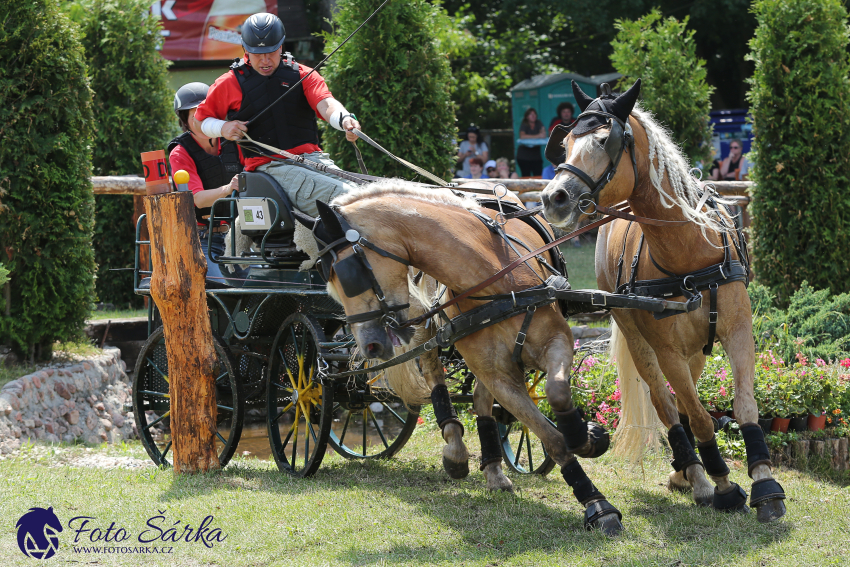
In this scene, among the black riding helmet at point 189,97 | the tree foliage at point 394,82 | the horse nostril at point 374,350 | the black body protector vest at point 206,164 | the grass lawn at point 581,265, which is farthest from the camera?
the grass lawn at point 581,265

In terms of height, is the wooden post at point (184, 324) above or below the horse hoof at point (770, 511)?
above

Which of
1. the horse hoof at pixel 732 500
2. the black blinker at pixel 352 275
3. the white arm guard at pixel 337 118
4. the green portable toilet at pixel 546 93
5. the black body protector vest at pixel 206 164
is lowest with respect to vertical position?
the horse hoof at pixel 732 500

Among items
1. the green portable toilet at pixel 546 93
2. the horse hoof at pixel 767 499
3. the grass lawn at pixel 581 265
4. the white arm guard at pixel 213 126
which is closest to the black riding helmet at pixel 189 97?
the white arm guard at pixel 213 126

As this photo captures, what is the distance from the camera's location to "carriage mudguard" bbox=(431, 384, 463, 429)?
4426 millimetres

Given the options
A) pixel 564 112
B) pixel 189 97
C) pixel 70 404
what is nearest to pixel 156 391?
pixel 70 404

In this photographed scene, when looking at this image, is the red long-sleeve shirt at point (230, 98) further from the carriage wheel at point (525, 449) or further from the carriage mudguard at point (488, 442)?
the carriage wheel at point (525, 449)

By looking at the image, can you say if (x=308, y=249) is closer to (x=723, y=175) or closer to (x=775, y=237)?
(x=775, y=237)

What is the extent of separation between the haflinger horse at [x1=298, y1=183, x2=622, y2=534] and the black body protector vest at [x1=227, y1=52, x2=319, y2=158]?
132cm

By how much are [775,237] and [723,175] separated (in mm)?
5986

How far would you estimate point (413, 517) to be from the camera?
4094 mm

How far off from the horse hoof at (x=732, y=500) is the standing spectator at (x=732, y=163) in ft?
32.4

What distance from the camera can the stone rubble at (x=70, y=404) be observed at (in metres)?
5.93

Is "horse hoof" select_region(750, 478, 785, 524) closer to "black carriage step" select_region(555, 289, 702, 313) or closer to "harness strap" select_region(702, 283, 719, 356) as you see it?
"harness strap" select_region(702, 283, 719, 356)

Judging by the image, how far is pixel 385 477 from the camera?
5031mm
